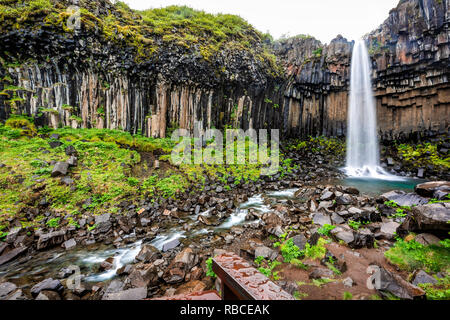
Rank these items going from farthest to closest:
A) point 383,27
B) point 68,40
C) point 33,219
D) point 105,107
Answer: point 383,27 < point 105,107 < point 68,40 < point 33,219

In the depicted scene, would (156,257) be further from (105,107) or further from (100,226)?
(105,107)

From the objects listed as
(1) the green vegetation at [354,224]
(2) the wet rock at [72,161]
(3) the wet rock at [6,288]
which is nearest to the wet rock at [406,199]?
(1) the green vegetation at [354,224]

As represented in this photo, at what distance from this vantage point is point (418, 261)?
3.80 m

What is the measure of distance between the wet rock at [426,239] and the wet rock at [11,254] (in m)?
10.6

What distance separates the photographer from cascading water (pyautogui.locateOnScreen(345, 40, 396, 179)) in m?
20.4

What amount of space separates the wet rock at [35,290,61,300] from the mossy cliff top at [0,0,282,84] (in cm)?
1374

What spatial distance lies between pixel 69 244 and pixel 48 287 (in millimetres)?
2278

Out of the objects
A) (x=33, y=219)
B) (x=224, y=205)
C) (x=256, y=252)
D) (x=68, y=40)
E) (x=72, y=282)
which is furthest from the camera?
(x=68, y=40)

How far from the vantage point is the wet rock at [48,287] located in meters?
4.15

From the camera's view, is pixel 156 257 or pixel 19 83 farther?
pixel 19 83
